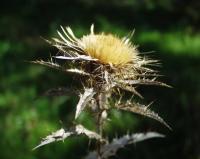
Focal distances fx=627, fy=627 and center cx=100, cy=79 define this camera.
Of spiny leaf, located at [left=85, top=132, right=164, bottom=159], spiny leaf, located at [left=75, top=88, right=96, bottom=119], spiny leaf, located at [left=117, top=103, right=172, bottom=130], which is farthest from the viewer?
spiny leaf, located at [left=85, top=132, right=164, bottom=159]

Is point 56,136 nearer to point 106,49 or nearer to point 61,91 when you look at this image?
point 61,91

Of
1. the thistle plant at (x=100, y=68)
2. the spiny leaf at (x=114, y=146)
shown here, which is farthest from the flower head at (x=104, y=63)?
the spiny leaf at (x=114, y=146)

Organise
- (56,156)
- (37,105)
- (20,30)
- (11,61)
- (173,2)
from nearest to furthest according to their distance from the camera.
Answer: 1. (56,156)
2. (37,105)
3. (11,61)
4. (20,30)
5. (173,2)

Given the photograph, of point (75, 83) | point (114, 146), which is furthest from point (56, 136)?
point (75, 83)

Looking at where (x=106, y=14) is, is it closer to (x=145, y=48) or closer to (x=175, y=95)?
(x=145, y=48)

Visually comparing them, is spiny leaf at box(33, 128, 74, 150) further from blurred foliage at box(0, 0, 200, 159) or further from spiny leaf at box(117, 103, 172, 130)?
blurred foliage at box(0, 0, 200, 159)

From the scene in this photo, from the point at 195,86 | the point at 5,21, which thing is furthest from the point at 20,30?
the point at 195,86

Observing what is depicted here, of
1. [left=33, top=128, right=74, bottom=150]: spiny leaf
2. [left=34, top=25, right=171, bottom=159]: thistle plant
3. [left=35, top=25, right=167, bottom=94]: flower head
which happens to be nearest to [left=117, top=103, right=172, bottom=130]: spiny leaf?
[left=34, top=25, right=171, bottom=159]: thistle plant

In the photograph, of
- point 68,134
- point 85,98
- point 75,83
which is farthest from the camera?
point 75,83
